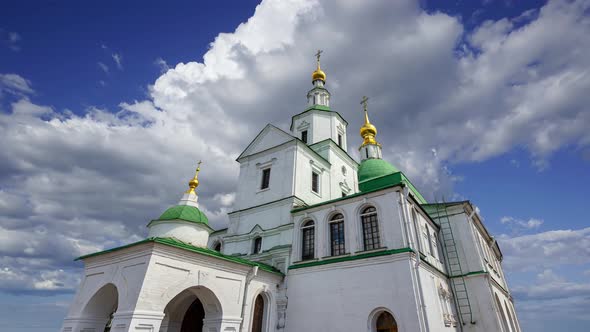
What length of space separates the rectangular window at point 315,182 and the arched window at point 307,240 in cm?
356

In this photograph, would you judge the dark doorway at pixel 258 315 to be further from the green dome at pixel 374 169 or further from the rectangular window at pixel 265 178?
the green dome at pixel 374 169

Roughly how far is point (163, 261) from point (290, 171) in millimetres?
9227

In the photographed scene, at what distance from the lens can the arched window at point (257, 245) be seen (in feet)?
58.5

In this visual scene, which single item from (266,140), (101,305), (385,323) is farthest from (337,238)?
(101,305)

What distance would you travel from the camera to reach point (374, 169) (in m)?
24.9

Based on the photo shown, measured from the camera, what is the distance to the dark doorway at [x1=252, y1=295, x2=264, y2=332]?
1435cm

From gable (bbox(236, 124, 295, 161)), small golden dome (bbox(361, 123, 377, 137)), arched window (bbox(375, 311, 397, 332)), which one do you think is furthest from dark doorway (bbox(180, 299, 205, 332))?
small golden dome (bbox(361, 123, 377, 137))

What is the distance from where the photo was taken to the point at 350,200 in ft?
52.2

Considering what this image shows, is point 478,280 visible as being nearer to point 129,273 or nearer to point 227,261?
point 227,261

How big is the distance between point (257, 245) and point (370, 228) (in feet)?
21.9

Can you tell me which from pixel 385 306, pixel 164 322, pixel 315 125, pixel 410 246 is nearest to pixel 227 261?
pixel 164 322

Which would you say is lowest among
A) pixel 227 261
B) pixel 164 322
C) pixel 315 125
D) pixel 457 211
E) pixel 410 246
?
pixel 164 322

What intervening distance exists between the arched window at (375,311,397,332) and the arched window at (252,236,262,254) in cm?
735

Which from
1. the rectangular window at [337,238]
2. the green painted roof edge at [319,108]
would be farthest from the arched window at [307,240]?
the green painted roof edge at [319,108]
